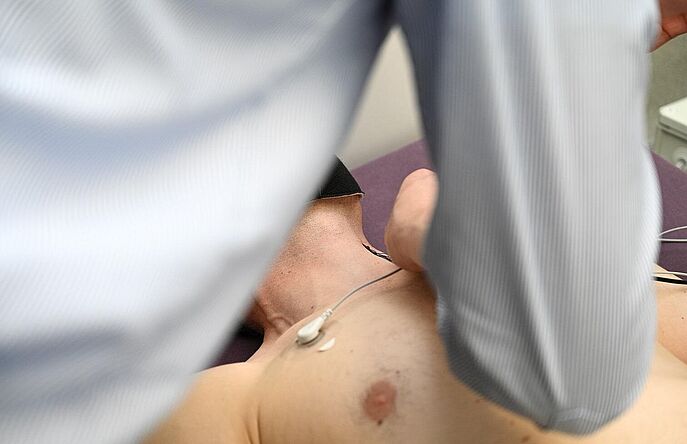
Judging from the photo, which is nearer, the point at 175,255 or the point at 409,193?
the point at 175,255

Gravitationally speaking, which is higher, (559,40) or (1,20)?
(1,20)

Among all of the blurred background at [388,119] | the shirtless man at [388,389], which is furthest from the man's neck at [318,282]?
the blurred background at [388,119]

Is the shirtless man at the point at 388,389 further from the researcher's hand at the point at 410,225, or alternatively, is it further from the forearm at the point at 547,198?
the forearm at the point at 547,198

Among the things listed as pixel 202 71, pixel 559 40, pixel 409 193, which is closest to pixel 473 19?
pixel 559 40

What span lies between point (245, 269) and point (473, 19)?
205mm

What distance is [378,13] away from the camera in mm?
455

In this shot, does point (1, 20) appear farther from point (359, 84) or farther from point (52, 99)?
point (359, 84)

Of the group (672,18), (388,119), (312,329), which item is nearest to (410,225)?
(312,329)

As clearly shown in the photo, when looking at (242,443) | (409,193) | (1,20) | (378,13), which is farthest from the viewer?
(409,193)

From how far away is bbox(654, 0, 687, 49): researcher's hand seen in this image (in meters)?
0.56

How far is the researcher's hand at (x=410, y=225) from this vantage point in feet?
2.26

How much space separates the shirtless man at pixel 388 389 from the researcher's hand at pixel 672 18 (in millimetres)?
289

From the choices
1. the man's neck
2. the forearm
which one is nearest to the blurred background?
the man's neck

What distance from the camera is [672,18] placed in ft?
2.04
